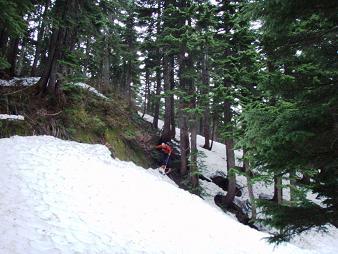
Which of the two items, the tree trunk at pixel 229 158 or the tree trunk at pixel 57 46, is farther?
the tree trunk at pixel 229 158

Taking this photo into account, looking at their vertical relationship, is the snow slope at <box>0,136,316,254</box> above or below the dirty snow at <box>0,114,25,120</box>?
below

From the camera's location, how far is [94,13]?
14508 millimetres

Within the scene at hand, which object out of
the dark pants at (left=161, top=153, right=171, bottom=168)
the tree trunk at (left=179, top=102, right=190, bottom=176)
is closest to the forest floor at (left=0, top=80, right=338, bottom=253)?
the dark pants at (left=161, top=153, right=171, bottom=168)

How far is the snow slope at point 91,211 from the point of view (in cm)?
666

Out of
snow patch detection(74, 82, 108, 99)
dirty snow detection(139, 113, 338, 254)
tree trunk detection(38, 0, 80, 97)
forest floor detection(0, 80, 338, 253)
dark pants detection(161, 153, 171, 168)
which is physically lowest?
dirty snow detection(139, 113, 338, 254)

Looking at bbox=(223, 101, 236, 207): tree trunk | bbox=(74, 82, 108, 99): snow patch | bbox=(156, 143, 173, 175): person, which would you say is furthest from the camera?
bbox=(156, 143, 173, 175): person

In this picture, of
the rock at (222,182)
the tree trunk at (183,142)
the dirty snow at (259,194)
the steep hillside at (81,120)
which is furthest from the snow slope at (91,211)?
the rock at (222,182)

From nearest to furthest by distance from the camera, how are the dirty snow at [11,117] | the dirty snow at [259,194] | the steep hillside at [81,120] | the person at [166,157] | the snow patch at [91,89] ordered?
the dirty snow at [11,117]
the steep hillside at [81,120]
the dirty snow at [259,194]
the snow patch at [91,89]
the person at [166,157]

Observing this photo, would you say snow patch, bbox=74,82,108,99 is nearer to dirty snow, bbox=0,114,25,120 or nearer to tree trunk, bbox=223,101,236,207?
dirty snow, bbox=0,114,25,120

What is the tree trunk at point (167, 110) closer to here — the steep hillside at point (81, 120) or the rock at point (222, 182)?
the steep hillside at point (81, 120)

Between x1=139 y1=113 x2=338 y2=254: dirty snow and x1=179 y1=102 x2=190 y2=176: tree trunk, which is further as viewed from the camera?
x1=179 y1=102 x2=190 y2=176: tree trunk

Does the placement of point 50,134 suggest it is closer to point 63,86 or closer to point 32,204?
point 63,86

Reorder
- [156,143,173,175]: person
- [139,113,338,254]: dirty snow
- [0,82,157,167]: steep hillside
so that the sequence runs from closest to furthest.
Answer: [0,82,157,167]: steep hillside < [139,113,338,254]: dirty snow < [156,143,173,175]: person

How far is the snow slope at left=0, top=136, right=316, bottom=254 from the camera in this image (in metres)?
6.66
